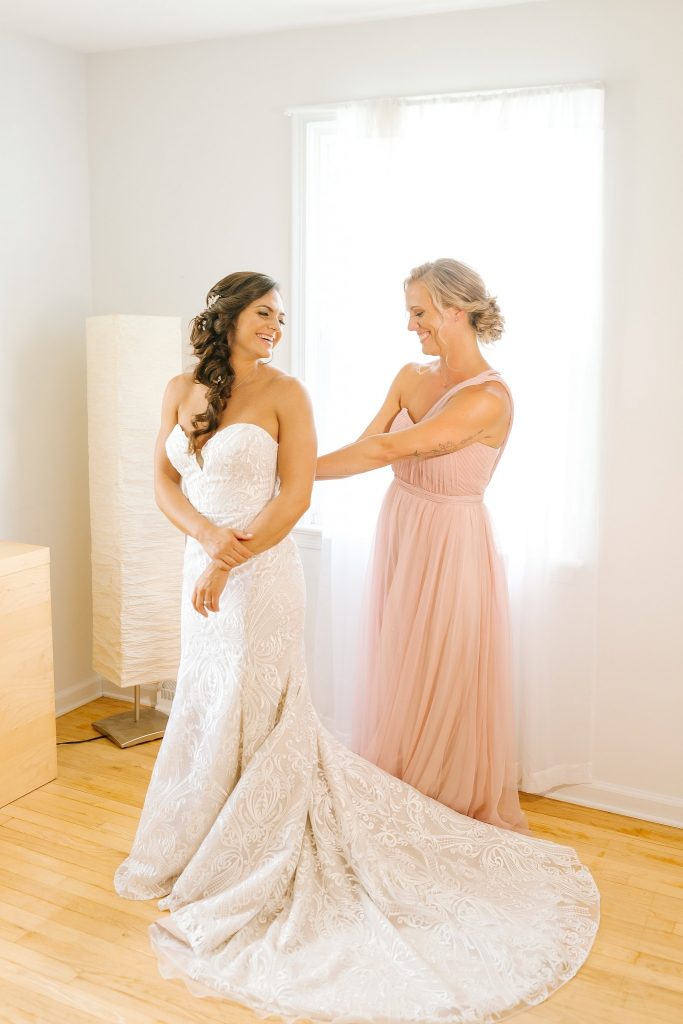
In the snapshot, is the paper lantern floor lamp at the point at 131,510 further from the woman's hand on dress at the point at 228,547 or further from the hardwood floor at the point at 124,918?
the woman's hand on dress at the point at 228,547

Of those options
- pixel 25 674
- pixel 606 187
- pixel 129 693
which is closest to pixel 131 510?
pixel 25 674

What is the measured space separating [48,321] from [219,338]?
61.6 inches

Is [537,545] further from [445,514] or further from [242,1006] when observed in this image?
[242,1006]

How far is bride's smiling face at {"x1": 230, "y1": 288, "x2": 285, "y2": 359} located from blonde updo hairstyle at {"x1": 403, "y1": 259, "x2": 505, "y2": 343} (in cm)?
49

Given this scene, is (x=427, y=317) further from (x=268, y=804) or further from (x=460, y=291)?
(x=268, y=804)

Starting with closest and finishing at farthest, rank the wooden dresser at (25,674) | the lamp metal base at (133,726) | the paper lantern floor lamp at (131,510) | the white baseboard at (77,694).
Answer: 1. the wooden dresser at (25,674)
2. the paper lantern floor lamp at (131,510)
3. the lamp metal base at (133,726)
4. the white baseboard at (77,694)

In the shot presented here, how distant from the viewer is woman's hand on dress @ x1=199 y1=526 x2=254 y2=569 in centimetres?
247

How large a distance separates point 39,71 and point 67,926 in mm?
3165

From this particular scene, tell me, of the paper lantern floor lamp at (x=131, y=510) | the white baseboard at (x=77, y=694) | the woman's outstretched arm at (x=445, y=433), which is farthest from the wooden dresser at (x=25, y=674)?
the woman's outstretched arm at (x=445, y=433)

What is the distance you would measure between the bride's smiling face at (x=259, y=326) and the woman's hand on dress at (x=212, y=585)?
0.61 metres

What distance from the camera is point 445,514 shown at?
→ 2.80 metres

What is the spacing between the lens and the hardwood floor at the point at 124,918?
221 cm

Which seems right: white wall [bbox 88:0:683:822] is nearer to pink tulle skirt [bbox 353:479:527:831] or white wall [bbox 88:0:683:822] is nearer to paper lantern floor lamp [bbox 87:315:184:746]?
paper lantern floor lamp [bbox 87:315:184:746]

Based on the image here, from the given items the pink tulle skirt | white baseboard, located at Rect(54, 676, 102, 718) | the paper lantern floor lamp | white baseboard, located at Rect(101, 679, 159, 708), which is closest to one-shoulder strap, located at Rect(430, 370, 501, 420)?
the pink tulle skirt
